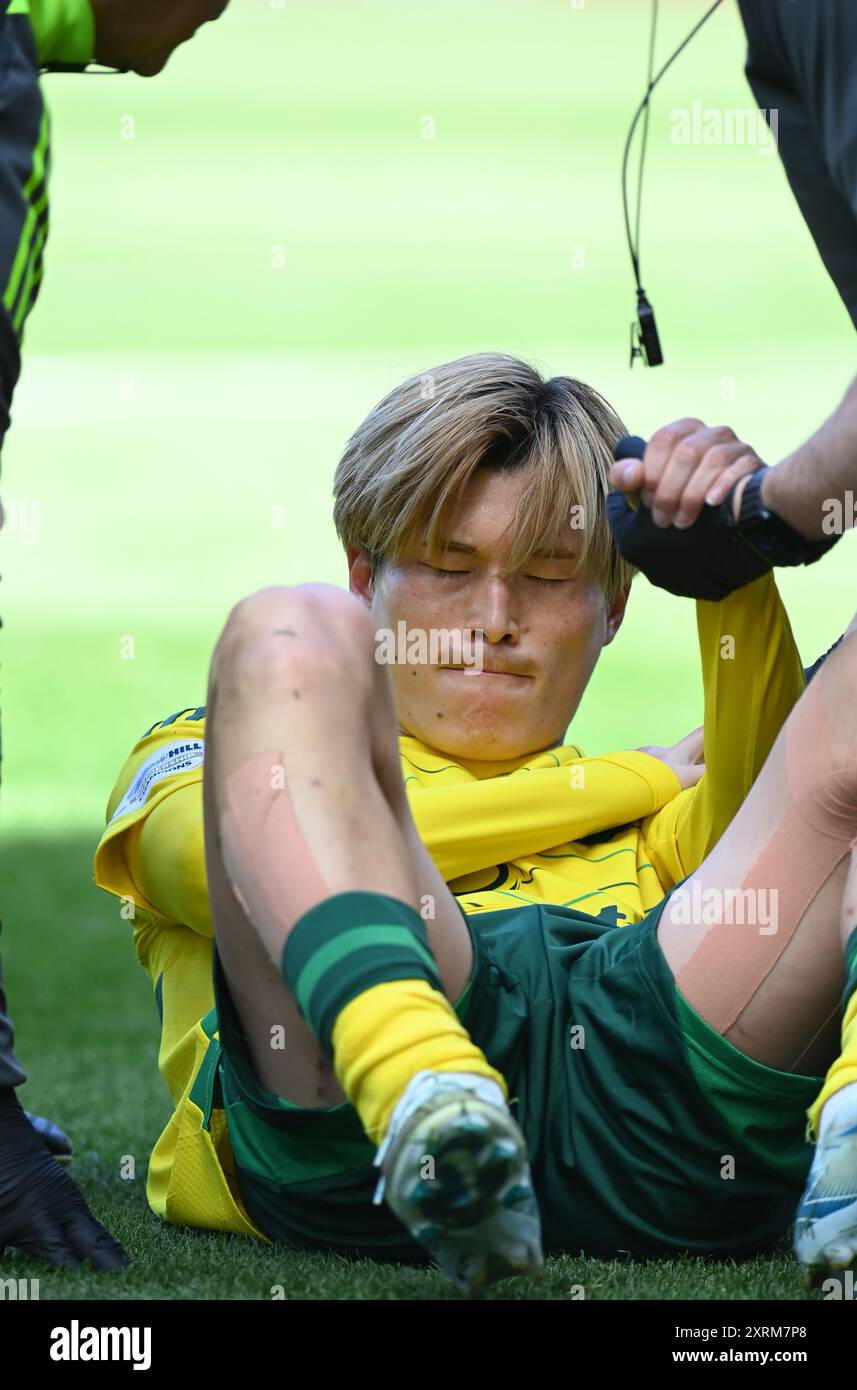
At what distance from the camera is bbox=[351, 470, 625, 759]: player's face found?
6.60ft

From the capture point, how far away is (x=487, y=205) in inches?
545

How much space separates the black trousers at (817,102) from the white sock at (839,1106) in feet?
2.23

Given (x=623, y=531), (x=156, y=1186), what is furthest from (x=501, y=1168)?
(x=156, y=1186)

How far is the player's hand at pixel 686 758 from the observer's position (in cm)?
200

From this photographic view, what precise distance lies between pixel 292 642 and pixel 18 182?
499 mm

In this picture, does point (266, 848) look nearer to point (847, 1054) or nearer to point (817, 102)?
point (847, 1054)

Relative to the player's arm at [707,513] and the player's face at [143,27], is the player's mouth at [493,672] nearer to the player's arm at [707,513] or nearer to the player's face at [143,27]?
the player's arm at [707,513]

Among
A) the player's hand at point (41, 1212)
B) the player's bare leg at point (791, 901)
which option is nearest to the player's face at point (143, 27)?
the player's bare leg at point (791, 901)

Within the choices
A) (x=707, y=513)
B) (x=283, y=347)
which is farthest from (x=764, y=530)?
(x=283, y=347)

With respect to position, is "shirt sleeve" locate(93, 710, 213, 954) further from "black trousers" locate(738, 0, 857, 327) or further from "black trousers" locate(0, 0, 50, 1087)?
"black trousers" locate(738, 0, 857, 327)

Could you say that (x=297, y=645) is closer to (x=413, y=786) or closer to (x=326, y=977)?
(x=326, y=977)

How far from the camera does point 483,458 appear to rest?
2.08 metres

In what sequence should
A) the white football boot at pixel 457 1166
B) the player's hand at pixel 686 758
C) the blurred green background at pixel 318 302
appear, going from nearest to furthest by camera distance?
the white football boot at pixel 457 1166, the player's hand at pixel 686 758, the blurred green background at pixel 318 302

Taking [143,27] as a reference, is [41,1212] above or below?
below
